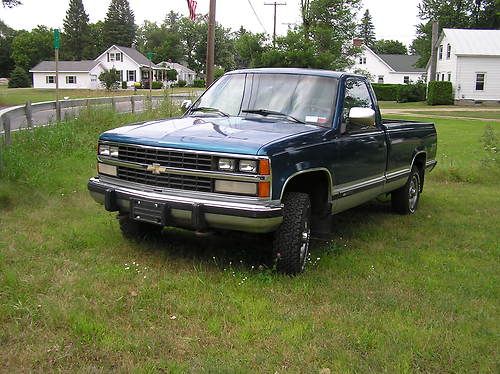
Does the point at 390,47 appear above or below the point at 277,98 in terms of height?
above

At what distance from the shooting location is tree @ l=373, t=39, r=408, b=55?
118 m

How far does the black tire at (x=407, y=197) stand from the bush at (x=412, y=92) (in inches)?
1739

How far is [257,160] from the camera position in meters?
4.57

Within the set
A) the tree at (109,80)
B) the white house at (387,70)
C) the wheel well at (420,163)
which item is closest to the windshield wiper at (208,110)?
the wheel well at (420,163)

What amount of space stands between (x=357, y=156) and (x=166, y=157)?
2.12 m

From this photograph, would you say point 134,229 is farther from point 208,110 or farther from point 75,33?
point 75,33

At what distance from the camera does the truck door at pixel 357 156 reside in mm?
5762

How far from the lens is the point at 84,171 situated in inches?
375

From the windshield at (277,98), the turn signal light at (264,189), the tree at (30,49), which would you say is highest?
the tree at (30,49)

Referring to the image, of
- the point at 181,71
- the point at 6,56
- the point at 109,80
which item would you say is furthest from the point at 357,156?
the point at 6,56

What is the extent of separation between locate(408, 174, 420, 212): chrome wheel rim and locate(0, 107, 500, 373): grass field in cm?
68

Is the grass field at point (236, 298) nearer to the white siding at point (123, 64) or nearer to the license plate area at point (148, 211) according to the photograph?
the license plate area at point (148, 211)

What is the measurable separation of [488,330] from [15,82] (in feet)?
265

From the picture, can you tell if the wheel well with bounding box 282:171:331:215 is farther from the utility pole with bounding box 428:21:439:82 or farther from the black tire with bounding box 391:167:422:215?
the utility pole with bounding box 428:21:439:82
